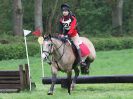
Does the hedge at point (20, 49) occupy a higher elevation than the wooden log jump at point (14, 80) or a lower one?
lower

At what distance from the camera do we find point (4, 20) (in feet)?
208

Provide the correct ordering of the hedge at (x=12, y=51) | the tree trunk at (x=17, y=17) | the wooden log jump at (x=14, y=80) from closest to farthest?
the wooden log jump at (x=14, y=80) → the hedge at (x=12, y=51) → the tree trunk at (x=17, y=17)

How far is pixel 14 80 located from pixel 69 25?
9.35ft

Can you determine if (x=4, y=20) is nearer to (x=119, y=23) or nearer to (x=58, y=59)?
(x=119, y=23)

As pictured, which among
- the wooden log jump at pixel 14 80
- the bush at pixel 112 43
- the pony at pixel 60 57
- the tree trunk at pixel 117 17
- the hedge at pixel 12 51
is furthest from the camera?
the tree trunk at pixel 117 17

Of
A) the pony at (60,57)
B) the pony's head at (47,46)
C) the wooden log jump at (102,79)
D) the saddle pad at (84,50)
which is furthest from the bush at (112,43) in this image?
the pony's head at (47,46)

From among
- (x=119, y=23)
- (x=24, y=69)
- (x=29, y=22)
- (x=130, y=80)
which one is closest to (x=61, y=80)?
(x=24, y=69)

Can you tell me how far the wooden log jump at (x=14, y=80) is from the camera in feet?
53.6

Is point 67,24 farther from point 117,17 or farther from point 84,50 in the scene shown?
point 117,17

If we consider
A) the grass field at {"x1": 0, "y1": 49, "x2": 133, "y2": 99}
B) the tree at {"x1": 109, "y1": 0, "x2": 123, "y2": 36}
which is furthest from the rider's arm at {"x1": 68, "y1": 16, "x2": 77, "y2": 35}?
the tree at {"x1": 109, "y1": 0, "x2": 123, "y2": 36}

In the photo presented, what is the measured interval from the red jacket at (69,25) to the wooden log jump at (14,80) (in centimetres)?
196

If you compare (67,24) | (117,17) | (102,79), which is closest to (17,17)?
(117,17)

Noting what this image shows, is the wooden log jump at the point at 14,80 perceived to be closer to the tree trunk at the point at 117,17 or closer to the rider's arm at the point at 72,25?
the rider's arm at the point at 72,25

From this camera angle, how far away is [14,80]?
1656 centimetres
